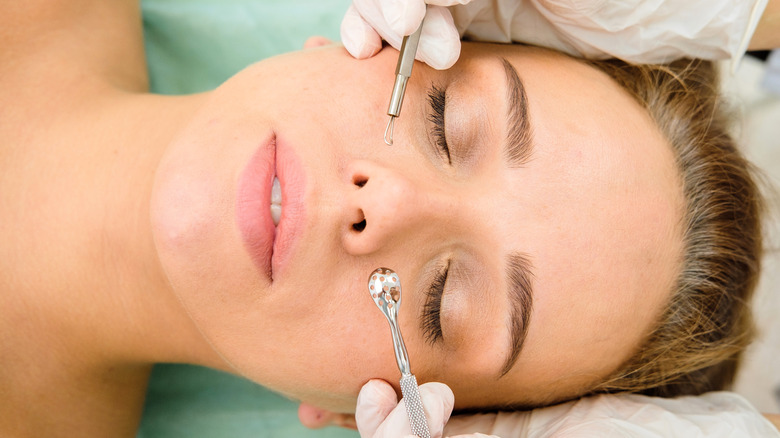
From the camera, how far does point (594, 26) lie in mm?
1360

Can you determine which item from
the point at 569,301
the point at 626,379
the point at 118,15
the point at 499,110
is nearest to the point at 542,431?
the point at 626,379

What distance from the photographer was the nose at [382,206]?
102cm

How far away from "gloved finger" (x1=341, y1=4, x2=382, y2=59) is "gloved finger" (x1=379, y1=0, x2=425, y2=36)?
88mm

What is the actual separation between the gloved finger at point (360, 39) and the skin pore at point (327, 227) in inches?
0.8

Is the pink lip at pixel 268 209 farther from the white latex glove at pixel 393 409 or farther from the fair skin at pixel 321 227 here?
the white latex glove at pixel 393 409

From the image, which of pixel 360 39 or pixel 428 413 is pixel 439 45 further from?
pixel 428 413

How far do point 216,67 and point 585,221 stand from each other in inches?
50.0

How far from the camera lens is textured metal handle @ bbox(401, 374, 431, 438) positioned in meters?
1.03

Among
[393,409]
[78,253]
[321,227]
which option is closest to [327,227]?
[321,227]

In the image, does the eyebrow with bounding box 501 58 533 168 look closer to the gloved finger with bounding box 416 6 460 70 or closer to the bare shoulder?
the gloved finger with bounding box 416 6 460 70

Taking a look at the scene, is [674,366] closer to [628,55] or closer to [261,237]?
[628,55]

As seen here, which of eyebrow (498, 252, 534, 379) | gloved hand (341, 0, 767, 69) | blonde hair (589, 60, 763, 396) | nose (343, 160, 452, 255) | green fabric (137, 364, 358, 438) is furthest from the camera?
green fabric (137, 364, 358, 438)

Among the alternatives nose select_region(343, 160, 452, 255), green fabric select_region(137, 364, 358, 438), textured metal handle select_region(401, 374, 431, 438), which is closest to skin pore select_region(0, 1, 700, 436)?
nose select_region(343, 160, 452, 255)

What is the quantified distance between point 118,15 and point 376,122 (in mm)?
1025
